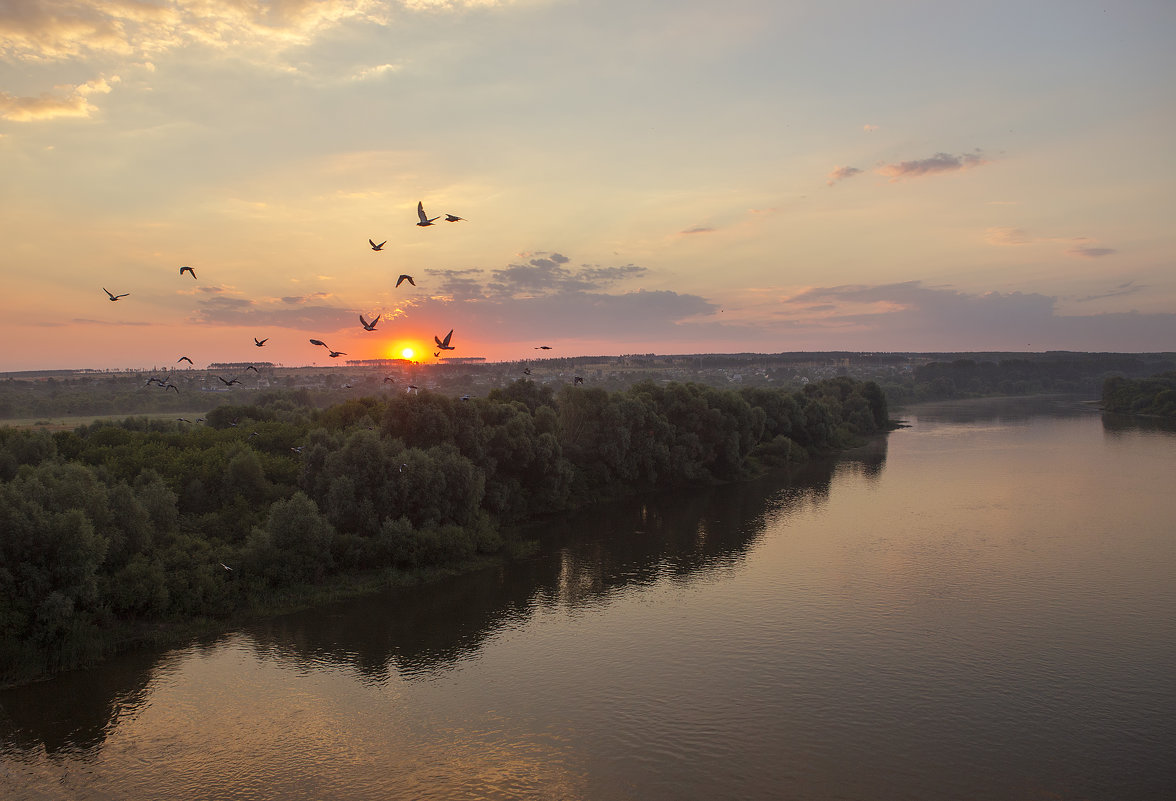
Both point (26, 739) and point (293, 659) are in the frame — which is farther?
point (293, 659)

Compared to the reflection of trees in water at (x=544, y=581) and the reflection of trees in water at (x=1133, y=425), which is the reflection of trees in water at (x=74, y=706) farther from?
the reflection of trees in water at (x=1133, y=425)

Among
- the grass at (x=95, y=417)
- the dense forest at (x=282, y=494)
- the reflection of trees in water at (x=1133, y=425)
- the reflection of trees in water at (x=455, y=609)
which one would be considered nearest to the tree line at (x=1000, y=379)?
the reflection of trees in water at (x=1133, y=425)

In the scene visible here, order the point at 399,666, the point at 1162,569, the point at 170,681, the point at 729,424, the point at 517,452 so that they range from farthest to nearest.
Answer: the point at 729,424
the point at 517,452
the point at 1162,569
the point at 399,666
the point at 170,681

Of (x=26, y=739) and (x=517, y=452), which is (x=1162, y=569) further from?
(x=26, y=739)

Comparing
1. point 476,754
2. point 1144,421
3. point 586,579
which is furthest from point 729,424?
point 1144,421

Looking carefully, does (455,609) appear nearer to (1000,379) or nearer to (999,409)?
(999,409)

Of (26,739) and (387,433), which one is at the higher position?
(387,433)

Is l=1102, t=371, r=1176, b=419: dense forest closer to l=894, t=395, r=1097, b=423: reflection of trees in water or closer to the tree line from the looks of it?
l=894, t=395, r=1097, b=423: reflection of trees in water
